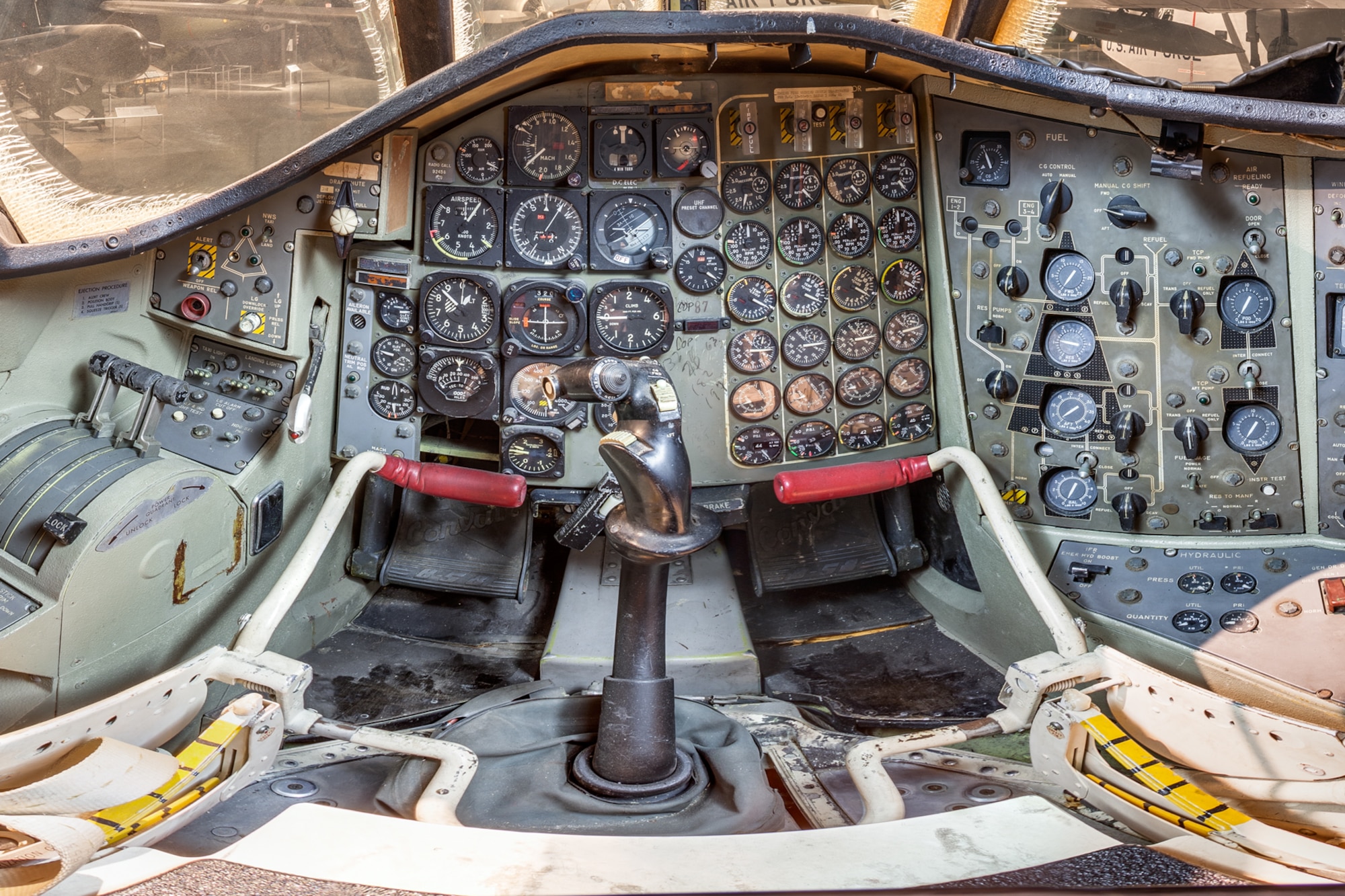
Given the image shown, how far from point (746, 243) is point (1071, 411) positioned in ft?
4.02

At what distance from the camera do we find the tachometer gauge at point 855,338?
146 inches

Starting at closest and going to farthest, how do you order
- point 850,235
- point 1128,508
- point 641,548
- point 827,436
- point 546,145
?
point 641,548 → point 1128,508 → point 546,145 → point 850,235 → point 827,436

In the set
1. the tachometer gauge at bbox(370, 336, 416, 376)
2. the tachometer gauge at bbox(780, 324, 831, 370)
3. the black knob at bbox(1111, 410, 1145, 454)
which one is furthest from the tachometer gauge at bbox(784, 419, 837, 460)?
the tachometer gauge at bbox(370, 336, 416, 376)

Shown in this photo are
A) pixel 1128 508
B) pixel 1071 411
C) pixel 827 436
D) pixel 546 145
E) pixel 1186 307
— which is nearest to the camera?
pixel 1186 307

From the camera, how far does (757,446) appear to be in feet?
12.3

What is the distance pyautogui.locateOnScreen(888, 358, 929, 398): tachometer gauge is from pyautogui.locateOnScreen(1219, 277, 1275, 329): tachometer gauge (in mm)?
982

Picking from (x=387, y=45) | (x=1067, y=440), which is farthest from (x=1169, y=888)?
(x=387, y=45)

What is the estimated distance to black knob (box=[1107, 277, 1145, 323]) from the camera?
3.26m

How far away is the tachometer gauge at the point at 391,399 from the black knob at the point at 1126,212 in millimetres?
2432

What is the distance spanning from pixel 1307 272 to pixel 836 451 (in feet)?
5.15

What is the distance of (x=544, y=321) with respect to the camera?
366cm

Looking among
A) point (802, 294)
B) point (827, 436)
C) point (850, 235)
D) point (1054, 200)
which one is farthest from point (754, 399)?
point (1054, 200)

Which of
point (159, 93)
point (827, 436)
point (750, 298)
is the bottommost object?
point (827, 436)

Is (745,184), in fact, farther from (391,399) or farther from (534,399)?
(391,399)
